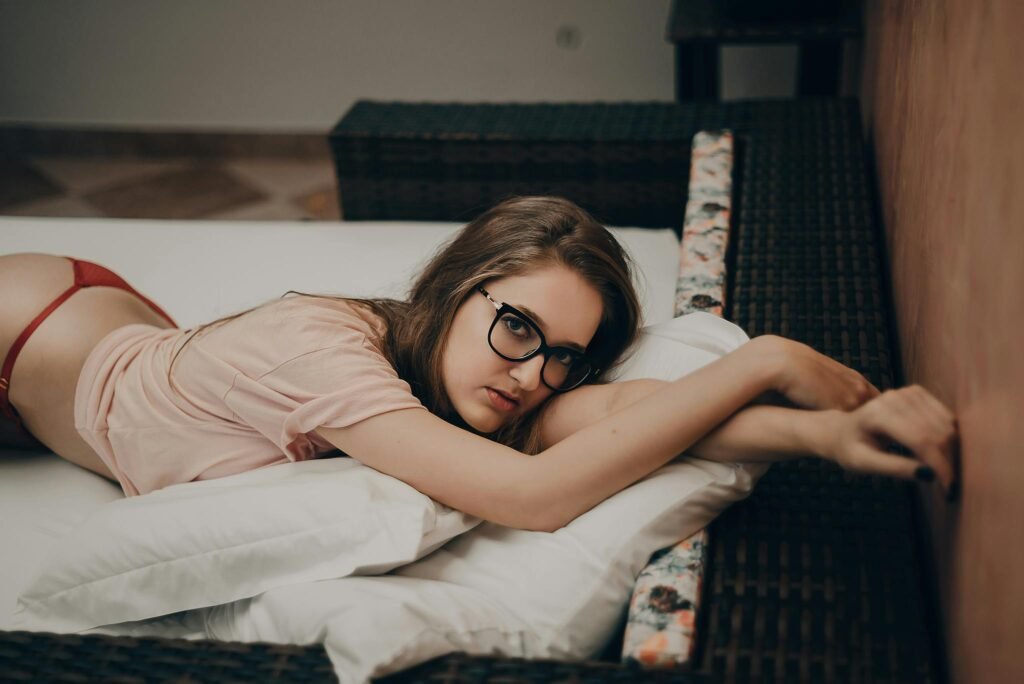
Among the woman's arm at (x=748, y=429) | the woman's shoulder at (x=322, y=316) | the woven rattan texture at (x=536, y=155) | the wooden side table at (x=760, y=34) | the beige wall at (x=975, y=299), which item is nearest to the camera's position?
the beige wall at (x=975, y=299)

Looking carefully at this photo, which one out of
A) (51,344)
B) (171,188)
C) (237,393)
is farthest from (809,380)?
(171,188)

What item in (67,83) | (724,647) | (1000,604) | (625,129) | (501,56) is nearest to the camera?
(1000,604)

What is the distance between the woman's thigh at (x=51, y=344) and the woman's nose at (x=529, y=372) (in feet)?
2.22

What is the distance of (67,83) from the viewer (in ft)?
12.2

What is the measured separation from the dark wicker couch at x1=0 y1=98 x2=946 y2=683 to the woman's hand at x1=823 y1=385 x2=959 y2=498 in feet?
0.45

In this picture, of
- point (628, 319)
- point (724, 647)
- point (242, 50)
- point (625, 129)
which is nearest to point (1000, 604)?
point (724, 647)

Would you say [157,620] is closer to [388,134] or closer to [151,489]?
[151,489]

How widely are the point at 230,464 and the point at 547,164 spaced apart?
1.06m

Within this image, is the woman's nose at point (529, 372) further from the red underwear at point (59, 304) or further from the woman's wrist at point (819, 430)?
the red underwear at point (59, 304)

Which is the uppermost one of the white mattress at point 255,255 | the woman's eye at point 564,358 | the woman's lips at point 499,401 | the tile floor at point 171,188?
the woman's eye at point 564,358

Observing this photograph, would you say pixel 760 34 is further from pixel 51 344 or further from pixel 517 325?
pixel 51 344

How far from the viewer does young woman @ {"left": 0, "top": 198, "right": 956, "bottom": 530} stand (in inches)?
41.3

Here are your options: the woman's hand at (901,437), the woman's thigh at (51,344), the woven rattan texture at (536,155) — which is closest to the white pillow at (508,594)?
the woman's hand at (901,437)

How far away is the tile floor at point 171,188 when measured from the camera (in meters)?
3.43
